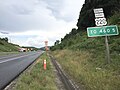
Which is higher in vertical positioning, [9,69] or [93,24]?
[93,24]

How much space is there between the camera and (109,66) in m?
13.5

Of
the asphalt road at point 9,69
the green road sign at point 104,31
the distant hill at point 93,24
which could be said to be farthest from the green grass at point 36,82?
the distant hill at point 93,24

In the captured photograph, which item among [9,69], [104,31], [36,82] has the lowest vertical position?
[36,82]

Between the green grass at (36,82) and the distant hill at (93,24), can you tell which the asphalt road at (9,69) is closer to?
the green grass at (36,82)

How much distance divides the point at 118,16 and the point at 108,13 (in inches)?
602

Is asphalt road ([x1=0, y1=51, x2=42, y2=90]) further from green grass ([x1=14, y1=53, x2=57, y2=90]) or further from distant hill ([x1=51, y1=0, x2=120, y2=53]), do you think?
distant hill ([x1=51, y1=0, x2=120, y2=53])

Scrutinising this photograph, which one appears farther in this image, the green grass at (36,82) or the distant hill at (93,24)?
the distant hill at (93,24)

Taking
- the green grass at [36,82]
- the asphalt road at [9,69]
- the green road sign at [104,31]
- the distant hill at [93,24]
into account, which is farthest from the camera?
the distant hill at [93,24]

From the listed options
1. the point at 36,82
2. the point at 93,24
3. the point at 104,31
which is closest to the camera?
the point at 36,82

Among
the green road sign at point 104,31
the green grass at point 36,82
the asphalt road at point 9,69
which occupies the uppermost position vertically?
the green road sign at point 104,31

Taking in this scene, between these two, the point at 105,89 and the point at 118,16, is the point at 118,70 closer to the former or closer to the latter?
the point at 105,89

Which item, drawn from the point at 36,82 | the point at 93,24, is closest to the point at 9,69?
the point at 36,82

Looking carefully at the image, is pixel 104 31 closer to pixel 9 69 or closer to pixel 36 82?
pixel 36 82

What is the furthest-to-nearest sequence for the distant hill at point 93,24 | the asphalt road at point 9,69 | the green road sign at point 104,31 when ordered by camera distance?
the distant hill at point 93,24 → the green road sign at point 104,31 → the asphalt road at point 9,69
